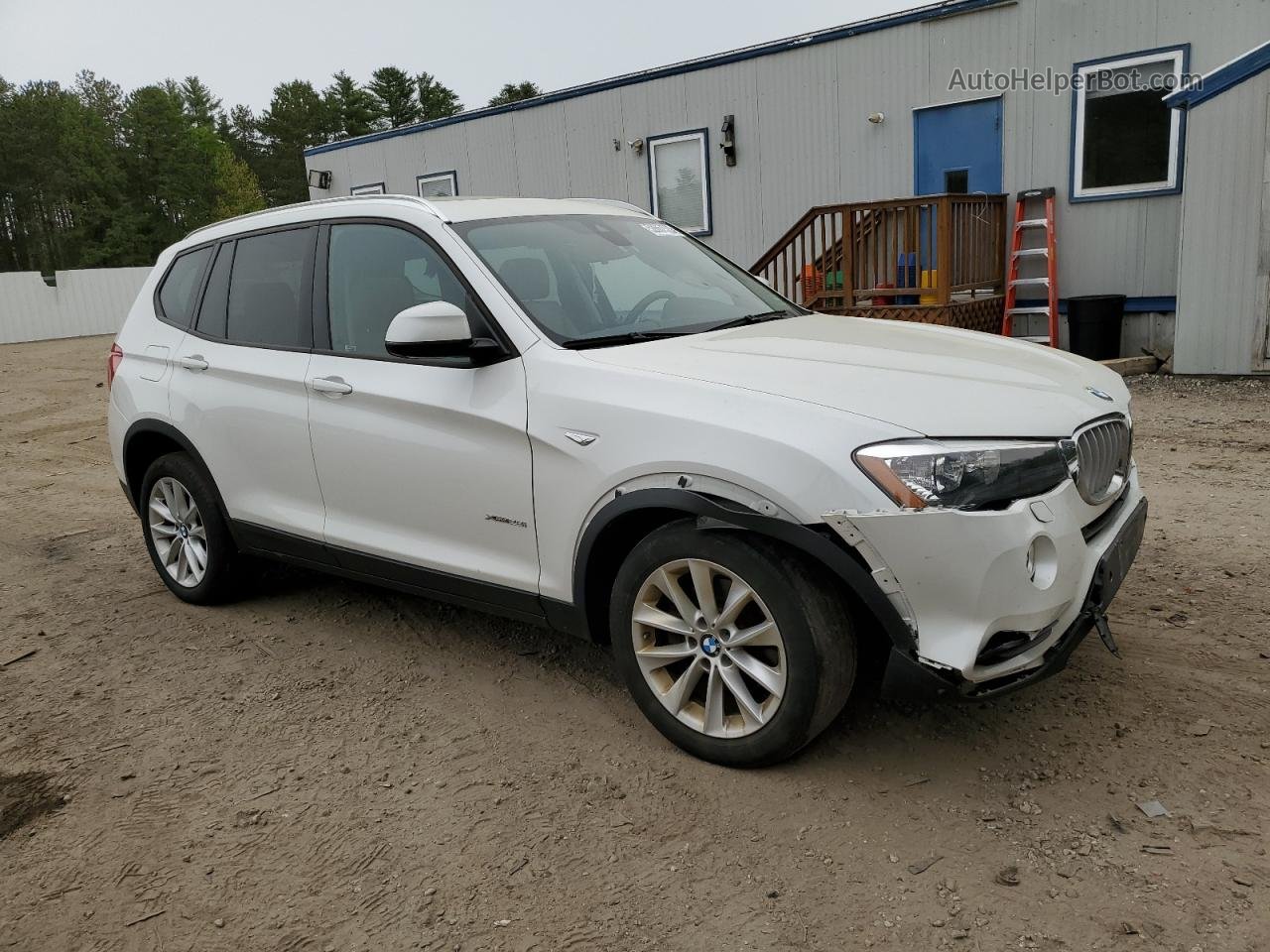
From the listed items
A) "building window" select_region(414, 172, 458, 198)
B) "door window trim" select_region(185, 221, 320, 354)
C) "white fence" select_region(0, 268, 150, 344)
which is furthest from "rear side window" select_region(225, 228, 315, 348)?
"white fence" select_region(0, 268, 150, 344)

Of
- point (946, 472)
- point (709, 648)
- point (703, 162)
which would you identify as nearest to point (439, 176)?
point (703, 162)

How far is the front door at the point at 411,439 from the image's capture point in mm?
3482

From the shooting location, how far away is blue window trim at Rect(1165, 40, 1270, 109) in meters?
9.04

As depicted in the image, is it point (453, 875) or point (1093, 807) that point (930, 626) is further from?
point (453, 875)

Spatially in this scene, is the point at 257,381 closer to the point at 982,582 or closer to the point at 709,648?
the point at 709,648

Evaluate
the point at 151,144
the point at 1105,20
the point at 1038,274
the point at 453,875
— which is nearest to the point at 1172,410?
the point at 1038,274

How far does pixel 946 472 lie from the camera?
269 centimetres

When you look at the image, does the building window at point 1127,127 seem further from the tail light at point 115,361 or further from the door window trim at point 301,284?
the tail light at point 115,361

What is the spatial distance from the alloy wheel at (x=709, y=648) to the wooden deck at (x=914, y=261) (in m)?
7.85

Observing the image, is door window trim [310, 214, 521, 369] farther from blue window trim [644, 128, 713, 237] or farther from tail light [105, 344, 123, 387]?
blue window trim [644, 128, 713, 237]

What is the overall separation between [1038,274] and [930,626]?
1003 centimetres

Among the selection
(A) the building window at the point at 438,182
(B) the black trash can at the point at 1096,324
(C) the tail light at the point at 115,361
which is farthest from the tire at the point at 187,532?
(A) the building window at the point at 438,182

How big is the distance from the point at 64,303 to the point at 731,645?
2937cm

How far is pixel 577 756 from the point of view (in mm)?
3369
